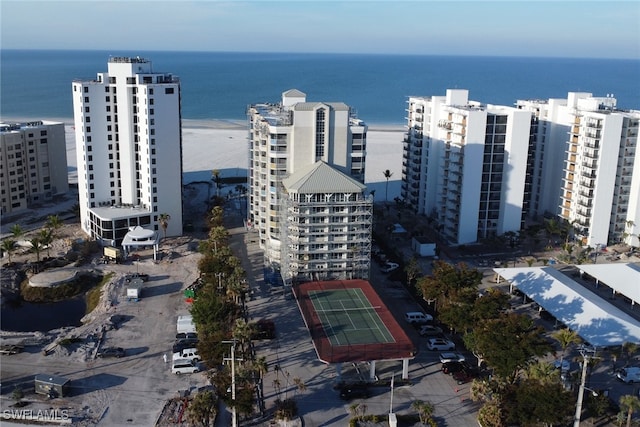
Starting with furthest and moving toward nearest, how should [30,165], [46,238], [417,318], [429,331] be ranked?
[30,165] → [46,238] → [417,318] → [429,331]

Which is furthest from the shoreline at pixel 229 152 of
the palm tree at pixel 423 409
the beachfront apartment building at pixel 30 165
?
the palm tree at pixel 423 409

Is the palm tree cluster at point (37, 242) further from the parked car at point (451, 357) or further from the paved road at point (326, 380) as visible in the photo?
the parked car at point (451, 357)

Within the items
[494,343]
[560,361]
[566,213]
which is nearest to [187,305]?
[494,343]

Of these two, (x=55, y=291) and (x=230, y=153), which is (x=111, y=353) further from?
(x=230, y=153)

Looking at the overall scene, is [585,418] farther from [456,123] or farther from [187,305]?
[456,123]

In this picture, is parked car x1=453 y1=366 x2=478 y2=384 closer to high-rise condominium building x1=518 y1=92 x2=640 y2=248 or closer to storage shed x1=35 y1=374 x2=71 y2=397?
storage shed x1=35 y1=374 x2=71 y2=397

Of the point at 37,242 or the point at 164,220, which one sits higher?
the point at 164,220

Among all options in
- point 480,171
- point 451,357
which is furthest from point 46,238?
point 480,171
